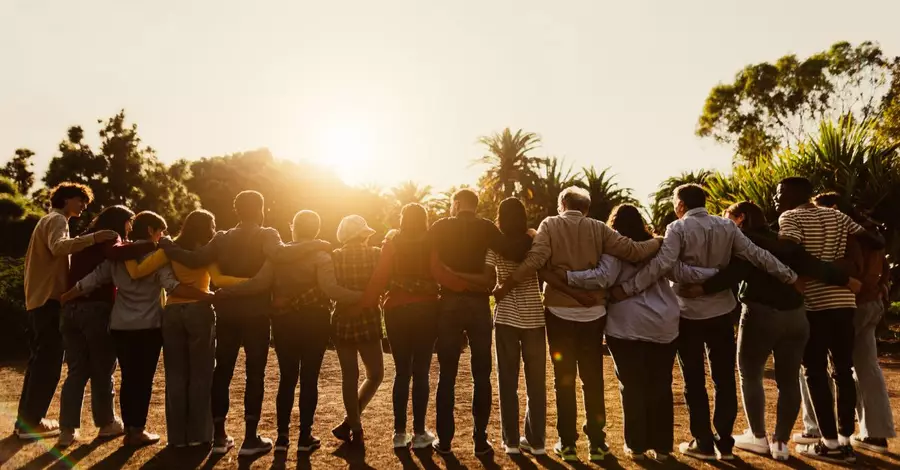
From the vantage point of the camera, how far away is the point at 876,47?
32031 millimetres

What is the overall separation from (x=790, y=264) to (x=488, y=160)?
111 ft

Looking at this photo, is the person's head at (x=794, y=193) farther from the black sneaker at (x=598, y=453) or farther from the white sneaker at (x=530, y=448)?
the white sneaker at (x=530, y=448)

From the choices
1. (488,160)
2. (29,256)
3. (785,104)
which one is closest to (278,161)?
(488,160)

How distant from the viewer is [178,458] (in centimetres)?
465

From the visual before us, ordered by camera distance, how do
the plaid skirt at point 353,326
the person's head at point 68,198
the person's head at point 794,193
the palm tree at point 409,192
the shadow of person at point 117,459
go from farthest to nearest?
the palm tree at point 409,192, the person's head at point 68,198, the person's head at point 794,193, the plaid skirt at point 353,326, the shadow of person at point 117,459

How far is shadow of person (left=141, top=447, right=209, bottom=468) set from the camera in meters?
4.49

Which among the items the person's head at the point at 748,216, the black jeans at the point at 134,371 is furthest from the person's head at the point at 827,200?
the black jeans at the point at 134,371

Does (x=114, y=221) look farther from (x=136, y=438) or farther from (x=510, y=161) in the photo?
(x=510, y=161)

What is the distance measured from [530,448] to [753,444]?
1686 millimetres

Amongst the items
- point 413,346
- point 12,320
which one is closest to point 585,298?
point 413,346

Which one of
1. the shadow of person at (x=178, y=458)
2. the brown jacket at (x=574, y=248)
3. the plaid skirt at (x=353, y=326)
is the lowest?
the shadow of person at (x=178, y=458)

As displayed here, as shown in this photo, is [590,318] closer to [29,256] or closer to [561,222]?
[561,222]

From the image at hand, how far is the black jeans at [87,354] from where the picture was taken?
509 cm

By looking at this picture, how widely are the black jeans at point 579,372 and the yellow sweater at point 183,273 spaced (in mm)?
2393
